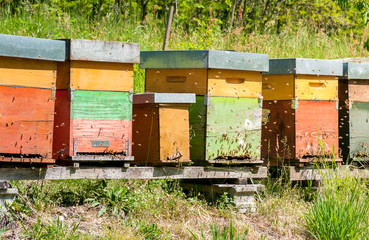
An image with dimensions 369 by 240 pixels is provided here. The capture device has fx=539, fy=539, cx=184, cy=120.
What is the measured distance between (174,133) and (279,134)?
143cm

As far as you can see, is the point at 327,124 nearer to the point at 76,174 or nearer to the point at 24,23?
the point at 76,174

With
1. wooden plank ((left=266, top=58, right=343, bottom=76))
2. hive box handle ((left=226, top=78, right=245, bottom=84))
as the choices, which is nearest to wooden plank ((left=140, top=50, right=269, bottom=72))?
hive box handle ((left=226, top=78, right=245, bottom=84))

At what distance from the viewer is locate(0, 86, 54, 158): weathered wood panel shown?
427 centimetres

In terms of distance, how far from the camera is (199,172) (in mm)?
5195

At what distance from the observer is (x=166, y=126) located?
195 inches

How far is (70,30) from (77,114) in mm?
4952

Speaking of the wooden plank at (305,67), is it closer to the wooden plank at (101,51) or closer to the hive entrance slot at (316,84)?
the hive entrance slot at (316,84)

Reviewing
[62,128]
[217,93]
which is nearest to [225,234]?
[217,93]

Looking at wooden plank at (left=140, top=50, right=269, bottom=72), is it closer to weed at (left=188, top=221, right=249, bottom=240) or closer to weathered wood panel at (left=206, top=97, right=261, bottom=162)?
weathered wood panel at (left=206, top=97, right=261, bottom=162)

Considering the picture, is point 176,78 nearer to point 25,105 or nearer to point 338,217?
point 25,105

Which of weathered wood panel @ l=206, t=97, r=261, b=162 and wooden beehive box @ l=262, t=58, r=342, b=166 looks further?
wooden beehive box @ l=262, t=58, r=342, b=166

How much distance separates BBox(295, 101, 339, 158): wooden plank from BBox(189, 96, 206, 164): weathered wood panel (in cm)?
111

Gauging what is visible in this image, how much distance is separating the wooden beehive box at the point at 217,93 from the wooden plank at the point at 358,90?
1262 mm

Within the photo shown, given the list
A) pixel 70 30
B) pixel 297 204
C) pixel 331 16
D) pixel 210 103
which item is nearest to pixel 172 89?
pixel 210 103
